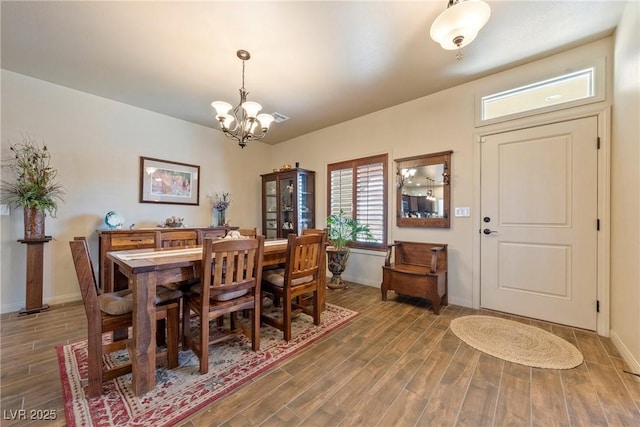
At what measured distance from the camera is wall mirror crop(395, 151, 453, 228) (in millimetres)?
3172

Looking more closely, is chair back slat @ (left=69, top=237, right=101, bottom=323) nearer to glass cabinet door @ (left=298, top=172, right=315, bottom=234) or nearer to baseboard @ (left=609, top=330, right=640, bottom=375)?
glass cabinet door @ (left=298, top=172, right=315, bottom=234)

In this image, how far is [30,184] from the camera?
2732 mm

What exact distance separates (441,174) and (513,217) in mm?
930

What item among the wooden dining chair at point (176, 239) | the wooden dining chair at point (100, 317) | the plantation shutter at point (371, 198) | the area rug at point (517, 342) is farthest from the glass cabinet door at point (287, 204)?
the area rug at point (517, 342)

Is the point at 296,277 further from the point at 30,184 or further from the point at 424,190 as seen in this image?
the point at 30,184

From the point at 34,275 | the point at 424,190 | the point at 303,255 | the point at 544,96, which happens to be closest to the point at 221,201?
the point at 34,275

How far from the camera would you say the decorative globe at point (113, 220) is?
3.23 metres

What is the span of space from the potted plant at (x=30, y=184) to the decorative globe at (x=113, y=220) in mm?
514

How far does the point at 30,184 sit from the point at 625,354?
584cm

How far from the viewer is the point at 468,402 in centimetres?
149

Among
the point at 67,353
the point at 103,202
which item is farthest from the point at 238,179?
the point at 67,353

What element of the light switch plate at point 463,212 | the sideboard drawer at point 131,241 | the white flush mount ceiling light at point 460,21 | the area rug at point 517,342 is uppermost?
the white flush mount ceiling light at point 460,21

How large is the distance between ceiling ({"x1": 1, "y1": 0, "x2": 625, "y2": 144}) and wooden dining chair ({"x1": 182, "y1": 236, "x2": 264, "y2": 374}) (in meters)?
1.85

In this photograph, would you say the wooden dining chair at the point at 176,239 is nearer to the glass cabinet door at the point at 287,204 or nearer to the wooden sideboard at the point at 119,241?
the wooden sideboard at the point at 119,241
